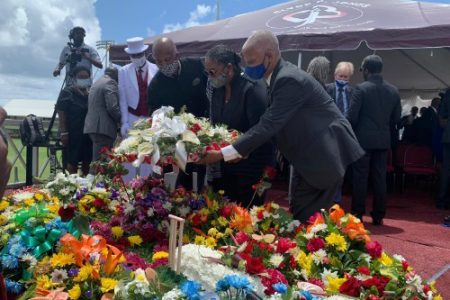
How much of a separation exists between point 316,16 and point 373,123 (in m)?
2.27

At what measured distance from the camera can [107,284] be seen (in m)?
1.70

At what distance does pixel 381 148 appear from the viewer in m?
5.04

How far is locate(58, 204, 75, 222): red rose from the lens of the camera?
2.42 metres

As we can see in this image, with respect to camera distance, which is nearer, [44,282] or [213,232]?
[44,282]

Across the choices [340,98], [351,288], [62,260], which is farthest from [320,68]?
[62,260]

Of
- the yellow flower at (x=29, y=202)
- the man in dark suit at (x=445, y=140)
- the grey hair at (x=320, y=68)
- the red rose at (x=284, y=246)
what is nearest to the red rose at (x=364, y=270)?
the red rose at (x=284, y=246)

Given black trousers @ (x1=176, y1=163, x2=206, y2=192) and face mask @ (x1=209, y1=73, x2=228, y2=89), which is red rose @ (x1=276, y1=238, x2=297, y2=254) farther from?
black trousers @ (x1=176, y1=163, x2=206, y2=192)

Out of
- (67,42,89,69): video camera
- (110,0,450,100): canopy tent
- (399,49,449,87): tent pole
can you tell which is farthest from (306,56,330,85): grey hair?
(399,49,449,87): tent pole

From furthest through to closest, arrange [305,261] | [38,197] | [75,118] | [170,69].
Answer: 1. [75,118]
2. [170,69]
3. [38,197]
4. [305,261]

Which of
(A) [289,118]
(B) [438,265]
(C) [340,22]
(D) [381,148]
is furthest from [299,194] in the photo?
(C) [340,22]

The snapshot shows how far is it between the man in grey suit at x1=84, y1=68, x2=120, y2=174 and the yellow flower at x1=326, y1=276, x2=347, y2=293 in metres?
3.63

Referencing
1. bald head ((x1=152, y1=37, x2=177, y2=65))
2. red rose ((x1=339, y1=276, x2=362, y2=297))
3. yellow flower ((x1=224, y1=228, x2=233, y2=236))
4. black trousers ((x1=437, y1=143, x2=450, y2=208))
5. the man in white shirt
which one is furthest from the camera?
black trousers ((x1=437, y1=143, x2=450, y2=208))

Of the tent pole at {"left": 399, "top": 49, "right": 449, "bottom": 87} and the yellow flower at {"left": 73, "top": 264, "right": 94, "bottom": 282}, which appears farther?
the tent pole at {"left": 399, "top": 49, "right": 449, "bottom": 87}

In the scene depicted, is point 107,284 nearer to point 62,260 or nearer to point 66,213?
point 62,260
